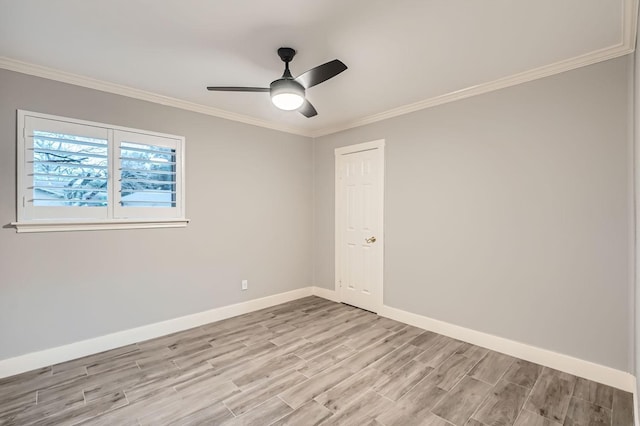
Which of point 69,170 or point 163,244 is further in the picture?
point 163,244

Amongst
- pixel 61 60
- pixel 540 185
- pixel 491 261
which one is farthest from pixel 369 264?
pixel 61 60

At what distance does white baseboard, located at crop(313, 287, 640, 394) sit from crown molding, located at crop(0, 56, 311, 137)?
3141mm

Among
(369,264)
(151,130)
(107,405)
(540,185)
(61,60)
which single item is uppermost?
(61,60)

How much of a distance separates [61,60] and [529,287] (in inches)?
176

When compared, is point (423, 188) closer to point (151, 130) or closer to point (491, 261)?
point (491, 261)

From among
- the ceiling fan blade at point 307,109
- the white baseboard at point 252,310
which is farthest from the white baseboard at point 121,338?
the ceiling fan blade at point 307,109

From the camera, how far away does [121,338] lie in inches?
119

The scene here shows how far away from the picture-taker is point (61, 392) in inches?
89.7

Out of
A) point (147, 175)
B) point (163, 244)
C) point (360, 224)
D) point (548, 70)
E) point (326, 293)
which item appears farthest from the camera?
point (326, 293)

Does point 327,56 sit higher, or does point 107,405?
point 327,56

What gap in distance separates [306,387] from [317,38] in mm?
2620

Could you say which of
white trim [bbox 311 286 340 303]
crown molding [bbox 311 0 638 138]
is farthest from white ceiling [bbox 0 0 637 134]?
white trim [bbox 311 286 340 303]

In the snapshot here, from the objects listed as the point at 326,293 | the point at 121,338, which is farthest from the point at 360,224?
the point at 121,338

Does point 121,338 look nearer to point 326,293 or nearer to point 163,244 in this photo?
point 163,244
